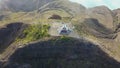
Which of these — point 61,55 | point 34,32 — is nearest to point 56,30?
point 34,32

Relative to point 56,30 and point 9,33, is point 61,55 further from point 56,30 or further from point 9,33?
point 9,33

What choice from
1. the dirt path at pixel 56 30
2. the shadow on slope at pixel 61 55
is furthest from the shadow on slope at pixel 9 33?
the shadow on slope at pixel 61 55

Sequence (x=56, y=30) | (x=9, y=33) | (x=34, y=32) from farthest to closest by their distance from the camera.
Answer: (x=9, y=33)
(x=56, y=30)
(x=34, y=32)

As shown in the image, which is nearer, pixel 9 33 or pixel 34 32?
pixel 34 32

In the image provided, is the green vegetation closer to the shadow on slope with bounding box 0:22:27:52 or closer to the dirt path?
the dirt path

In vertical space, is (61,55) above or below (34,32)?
below

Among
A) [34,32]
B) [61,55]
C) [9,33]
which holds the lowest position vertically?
[61,55]

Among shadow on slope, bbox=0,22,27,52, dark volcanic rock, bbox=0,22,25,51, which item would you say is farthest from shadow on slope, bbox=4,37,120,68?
dark volcanic rock, bbox=0,22,25,51
